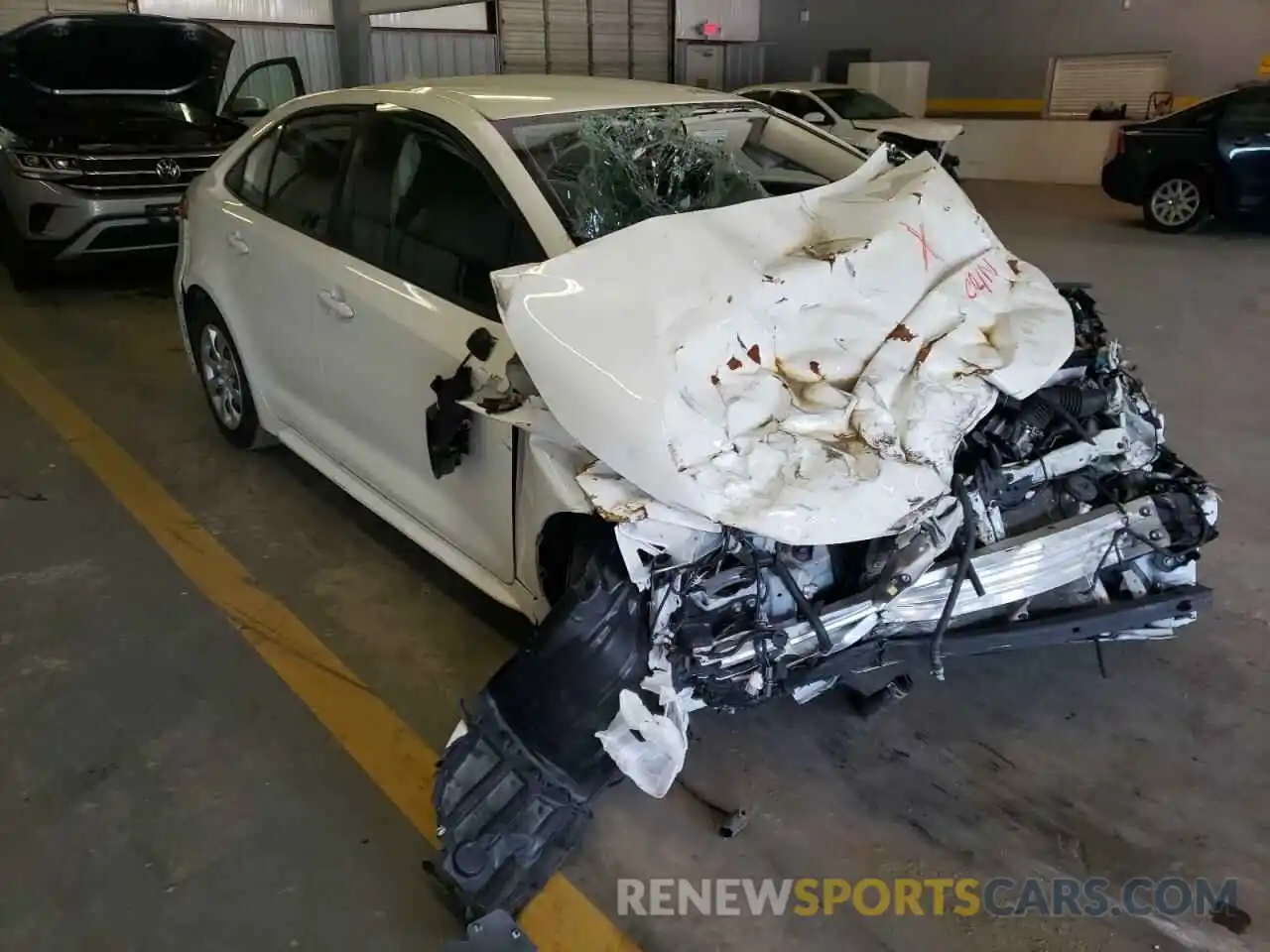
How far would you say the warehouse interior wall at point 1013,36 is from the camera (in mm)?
13906

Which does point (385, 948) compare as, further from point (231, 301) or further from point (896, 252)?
point (231, 301)

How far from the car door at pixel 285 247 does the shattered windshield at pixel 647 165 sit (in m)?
0.85

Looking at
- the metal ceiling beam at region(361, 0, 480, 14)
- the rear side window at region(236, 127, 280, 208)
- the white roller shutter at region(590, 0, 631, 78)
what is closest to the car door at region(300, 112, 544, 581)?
the rear side window at region(236, 127, 280, 208)

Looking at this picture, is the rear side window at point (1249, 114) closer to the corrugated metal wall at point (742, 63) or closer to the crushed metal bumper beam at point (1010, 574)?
the crushed metal bumper beam at point (1010, 574)

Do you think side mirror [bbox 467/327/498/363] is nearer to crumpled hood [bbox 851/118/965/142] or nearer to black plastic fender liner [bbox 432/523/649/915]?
black plastic fender liner [bbox 432/523/649/915]

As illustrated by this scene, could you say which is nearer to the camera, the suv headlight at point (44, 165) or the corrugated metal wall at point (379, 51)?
the suv headlight at point (44, 165)

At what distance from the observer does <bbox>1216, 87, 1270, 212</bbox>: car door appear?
340 inches

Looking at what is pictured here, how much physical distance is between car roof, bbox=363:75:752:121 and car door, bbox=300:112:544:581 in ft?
0.48

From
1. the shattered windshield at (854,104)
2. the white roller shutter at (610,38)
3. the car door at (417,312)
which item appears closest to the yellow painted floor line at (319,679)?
the car door at (417,312)

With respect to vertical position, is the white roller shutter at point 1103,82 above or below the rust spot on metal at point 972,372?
above

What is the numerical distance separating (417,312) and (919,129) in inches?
382

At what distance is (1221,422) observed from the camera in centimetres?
455

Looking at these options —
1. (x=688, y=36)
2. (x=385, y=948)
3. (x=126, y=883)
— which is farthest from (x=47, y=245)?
(x=688, y=36)

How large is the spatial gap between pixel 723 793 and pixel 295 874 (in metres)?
0.99
